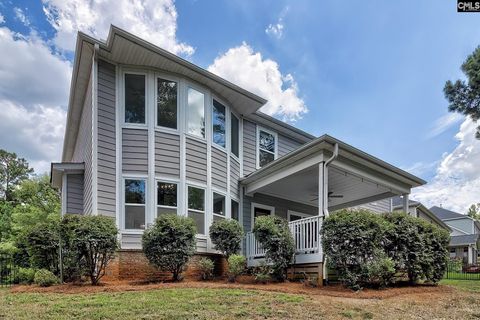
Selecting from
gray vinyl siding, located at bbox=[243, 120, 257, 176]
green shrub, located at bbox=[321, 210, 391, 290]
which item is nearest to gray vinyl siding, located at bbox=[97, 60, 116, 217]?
gray vinyl siding, located at bbox=[243, 120, 257, 176]

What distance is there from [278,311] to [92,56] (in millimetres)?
8382

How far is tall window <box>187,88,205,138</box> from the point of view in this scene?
11.3 metres

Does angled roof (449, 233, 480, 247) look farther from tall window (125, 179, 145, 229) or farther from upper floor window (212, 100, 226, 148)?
tall window (125, 179, 145, 229)

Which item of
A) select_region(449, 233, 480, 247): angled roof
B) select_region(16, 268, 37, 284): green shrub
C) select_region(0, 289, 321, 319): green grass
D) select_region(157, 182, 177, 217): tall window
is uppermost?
select_region(157, 182, 177, 217): tall window

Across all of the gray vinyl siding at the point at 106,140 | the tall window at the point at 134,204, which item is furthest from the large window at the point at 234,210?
the gray vinyl siding at the point at 106,140

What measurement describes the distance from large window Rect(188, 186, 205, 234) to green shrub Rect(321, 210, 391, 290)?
393cm

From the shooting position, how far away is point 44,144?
27.1 metres

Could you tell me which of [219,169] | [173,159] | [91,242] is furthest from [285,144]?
[91,242]

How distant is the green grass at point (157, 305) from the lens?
539 cm

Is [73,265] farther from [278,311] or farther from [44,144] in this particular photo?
[44,144]

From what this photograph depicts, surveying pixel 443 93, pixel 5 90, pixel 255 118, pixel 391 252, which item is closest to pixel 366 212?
pixel 391 252

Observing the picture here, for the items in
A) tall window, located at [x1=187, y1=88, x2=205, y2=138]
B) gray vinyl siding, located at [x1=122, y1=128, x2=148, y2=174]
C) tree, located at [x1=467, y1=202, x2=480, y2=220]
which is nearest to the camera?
gray vinyl siding, located at [x1=122, y1=128, x2=148, y2=174]

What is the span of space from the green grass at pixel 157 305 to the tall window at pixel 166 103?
5.19 m

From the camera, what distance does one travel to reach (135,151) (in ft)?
33.9
